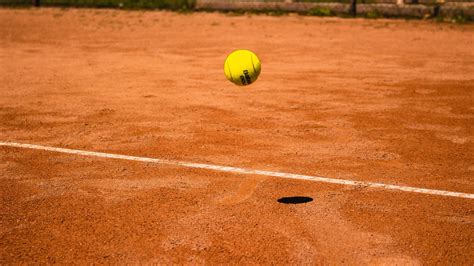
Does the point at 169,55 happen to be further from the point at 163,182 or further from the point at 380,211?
the point at 380,211

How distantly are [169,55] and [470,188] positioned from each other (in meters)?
9.40

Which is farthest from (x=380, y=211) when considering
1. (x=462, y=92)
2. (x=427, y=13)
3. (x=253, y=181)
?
(x=427, y=13)

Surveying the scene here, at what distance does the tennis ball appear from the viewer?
710cm

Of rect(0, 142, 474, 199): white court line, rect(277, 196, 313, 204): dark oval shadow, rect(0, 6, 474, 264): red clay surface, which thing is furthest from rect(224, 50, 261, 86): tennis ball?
rect(277, 196, 313, 204): dark oval shadow

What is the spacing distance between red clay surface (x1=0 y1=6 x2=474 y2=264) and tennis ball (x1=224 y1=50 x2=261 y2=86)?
25.7 inches

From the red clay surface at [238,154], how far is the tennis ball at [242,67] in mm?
654

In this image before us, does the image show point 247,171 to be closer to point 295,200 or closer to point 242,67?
point 295,200

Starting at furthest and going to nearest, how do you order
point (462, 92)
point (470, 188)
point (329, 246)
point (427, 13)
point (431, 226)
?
1. point (427, 13)
2. point (462, 92)
3. point (470, 188)
4. point (431, 226)
5. point (329, 246)

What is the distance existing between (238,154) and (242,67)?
1.32 meters

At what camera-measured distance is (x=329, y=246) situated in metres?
4.21

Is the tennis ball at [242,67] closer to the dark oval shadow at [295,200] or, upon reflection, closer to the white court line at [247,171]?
the white court line at [247,171]

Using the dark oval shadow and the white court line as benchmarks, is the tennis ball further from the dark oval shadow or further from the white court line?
the dark oval shadow

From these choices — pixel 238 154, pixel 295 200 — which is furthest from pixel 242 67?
pixel 295 200

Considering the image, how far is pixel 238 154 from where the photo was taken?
629 cm
